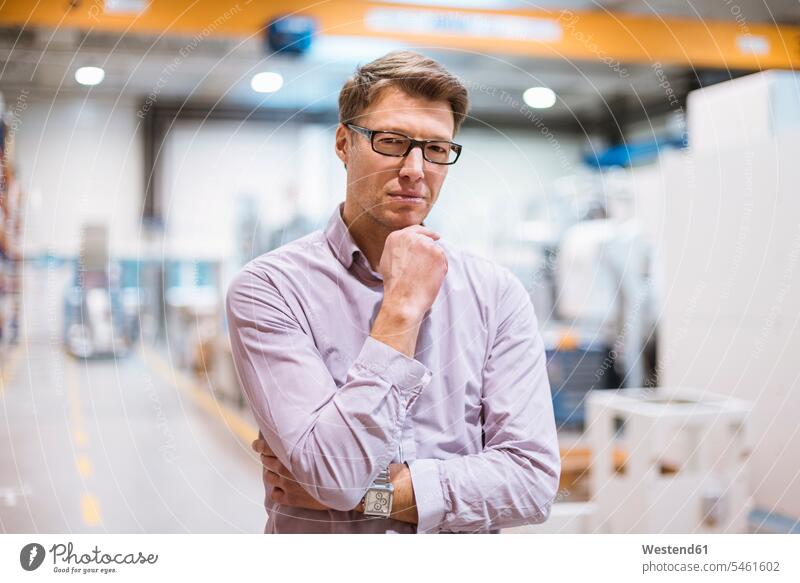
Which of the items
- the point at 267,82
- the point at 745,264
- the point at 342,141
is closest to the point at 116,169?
the point at 267,82

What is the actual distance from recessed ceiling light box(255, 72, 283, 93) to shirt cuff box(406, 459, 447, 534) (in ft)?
3.39

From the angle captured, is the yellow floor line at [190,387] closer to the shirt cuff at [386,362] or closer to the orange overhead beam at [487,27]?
the orange overhead beam at [487,27]

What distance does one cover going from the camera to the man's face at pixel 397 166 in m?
1.38

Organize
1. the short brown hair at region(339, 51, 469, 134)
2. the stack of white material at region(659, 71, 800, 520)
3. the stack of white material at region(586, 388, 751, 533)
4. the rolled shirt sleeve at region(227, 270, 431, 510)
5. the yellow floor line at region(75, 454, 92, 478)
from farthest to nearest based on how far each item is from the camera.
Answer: the stack of white material at region(586, 388, 751, 533)
the stack of white material at region(659, 71, 800, 520)
the yellow floor line at region(75, 454, 92, 478)
the short brown hair at region(339, 51, 469, 134)
the rolled shirt sleeve at region(227, 270, 431, 510)

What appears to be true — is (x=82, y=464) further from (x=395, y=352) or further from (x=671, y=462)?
(x=671, y=462)

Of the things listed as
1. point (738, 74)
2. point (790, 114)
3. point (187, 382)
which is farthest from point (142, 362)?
point (790, 114)

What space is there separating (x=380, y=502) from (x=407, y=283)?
355 mm

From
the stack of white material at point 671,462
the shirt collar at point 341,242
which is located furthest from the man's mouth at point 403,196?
the stack of white material at point 671,462

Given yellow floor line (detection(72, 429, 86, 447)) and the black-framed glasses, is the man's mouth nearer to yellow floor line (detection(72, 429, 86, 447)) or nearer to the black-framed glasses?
the black-framed glasses

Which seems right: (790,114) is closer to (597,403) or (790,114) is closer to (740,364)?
(740,364)

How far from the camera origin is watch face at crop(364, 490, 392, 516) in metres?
1.30

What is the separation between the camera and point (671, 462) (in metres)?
3.18

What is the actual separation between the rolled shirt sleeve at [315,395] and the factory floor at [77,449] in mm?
562
